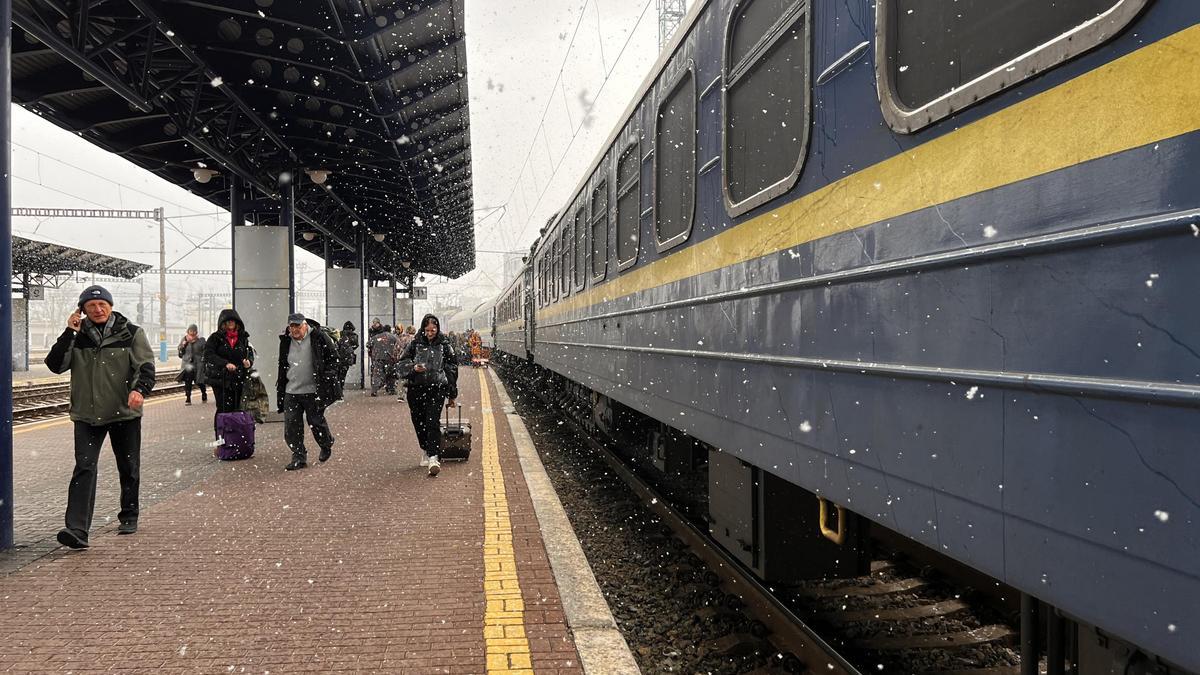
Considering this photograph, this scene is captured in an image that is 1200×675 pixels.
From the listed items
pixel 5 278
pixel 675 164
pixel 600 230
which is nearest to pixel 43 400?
pixel 5 278

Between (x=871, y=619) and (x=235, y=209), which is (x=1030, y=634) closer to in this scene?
(x=871, y=619)

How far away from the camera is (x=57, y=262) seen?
24469 millimetres

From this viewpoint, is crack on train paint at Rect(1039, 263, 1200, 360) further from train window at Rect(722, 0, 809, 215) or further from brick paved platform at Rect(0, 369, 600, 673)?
brick paved platform at Rect(0, 369, 600, 673)

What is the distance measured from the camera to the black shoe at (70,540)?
4.85m

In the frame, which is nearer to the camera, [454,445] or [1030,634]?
[1030,634]

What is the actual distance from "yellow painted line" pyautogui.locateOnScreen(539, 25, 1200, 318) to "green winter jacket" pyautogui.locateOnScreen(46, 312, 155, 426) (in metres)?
4.82

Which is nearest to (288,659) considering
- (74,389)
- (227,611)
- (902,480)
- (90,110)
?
(227,611)

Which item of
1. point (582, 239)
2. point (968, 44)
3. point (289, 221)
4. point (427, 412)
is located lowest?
point (427, 412)

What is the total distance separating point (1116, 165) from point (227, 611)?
4.17 m

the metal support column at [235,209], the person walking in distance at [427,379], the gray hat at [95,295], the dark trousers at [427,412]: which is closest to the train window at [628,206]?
the person walking in distance at [427,379]

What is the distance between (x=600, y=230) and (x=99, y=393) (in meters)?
4.28

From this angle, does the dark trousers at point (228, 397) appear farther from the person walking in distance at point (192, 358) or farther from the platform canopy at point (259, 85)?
the person walking in distance at point (192, 358)

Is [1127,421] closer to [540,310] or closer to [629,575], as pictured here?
[629,575]

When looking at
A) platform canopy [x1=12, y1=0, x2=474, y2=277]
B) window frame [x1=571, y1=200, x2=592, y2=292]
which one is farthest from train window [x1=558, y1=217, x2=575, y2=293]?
platform canopy [x1=12, y1=0, x2=474, y2=277]
